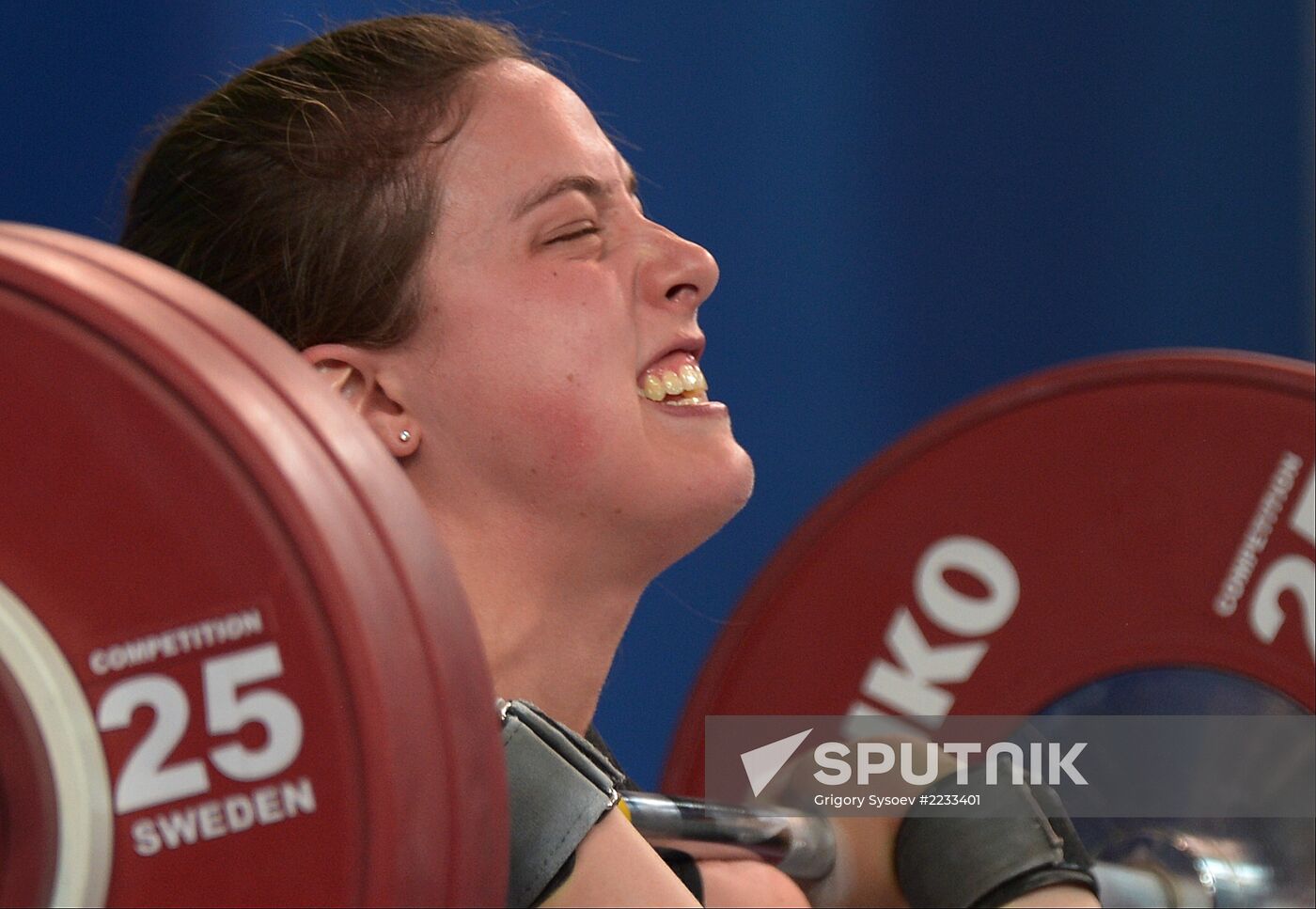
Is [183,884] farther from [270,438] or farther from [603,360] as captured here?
[603,360]

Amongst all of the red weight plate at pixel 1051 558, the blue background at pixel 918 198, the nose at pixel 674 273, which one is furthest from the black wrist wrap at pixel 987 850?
the blue background at pixel 918 198

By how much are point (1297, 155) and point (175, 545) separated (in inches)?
64.8

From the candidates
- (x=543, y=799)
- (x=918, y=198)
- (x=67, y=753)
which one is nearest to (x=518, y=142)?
(x=543, y=799)

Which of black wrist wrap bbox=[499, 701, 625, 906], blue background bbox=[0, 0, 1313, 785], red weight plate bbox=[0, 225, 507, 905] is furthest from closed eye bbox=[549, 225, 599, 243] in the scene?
blue background bbox=[0, 0, 1313, 785]

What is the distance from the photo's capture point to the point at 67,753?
512mm

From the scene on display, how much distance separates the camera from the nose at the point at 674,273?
909 mm

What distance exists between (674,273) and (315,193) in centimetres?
19

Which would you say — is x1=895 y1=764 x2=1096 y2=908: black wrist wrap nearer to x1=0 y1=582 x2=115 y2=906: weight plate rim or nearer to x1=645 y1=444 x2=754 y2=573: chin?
x1=645 y1=444 x2=754 y2=573: chin

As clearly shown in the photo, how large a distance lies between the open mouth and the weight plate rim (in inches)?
15.9

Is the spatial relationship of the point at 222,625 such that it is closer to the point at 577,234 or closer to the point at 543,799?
the point at 543,799

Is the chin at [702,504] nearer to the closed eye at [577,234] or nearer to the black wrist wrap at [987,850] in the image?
the closed eye at [577,234]

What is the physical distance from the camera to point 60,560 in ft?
1.70

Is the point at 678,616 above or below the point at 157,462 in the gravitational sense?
below

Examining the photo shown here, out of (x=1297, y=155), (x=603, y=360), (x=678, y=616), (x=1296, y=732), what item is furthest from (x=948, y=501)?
(x=1297, y=155)
